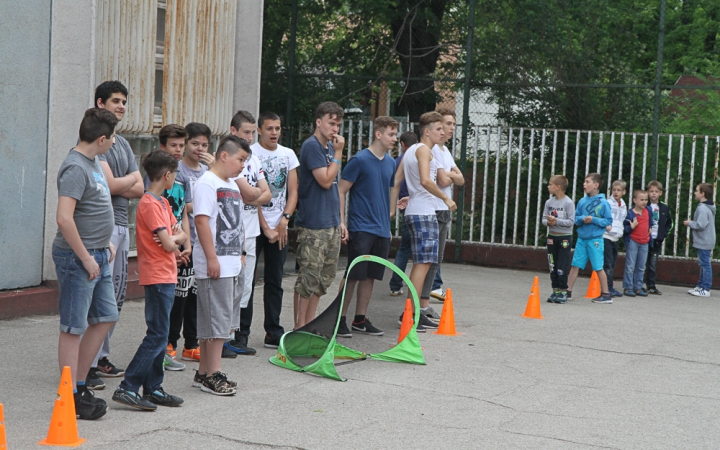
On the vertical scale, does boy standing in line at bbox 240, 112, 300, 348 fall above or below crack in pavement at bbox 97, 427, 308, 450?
above

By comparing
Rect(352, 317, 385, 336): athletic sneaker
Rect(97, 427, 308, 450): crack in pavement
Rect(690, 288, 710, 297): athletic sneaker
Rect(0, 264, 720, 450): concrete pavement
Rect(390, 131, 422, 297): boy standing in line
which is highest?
Rect(390, 131, 422, 297): boy standing in line

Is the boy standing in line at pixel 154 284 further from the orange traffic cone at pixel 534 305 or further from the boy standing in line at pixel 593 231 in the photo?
the boy standing in line at pixel 593 231

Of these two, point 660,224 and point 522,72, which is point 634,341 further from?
point 522,72

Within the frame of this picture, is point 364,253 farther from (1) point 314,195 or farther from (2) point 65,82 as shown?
(2) point 65,82

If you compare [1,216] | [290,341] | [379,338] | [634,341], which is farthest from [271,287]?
[634,341]

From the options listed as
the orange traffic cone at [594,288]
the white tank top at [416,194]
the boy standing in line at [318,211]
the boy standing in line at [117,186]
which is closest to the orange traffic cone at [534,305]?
the white tank top at [416,194]

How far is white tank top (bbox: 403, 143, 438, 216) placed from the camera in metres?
8.10

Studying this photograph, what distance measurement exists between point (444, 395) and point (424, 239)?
8.09ft

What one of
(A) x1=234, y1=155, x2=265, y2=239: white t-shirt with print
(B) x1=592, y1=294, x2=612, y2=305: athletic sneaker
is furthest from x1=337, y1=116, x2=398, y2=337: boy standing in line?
(B) x1=592, y1=294, x2=612, y2=305: athletic sneaker

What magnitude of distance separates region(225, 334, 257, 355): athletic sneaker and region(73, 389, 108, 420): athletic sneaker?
193 cm

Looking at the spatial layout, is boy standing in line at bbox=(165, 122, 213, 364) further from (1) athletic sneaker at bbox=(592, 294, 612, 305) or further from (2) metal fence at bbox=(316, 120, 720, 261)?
(2) metal fence at bbox=(316, 120, 720, 261)

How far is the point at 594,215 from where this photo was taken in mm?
10664

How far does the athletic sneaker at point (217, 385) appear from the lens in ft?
18.1

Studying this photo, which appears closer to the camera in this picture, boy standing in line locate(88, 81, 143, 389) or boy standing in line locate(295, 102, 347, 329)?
boy standing in line locate(88, 81, 143, 389)
